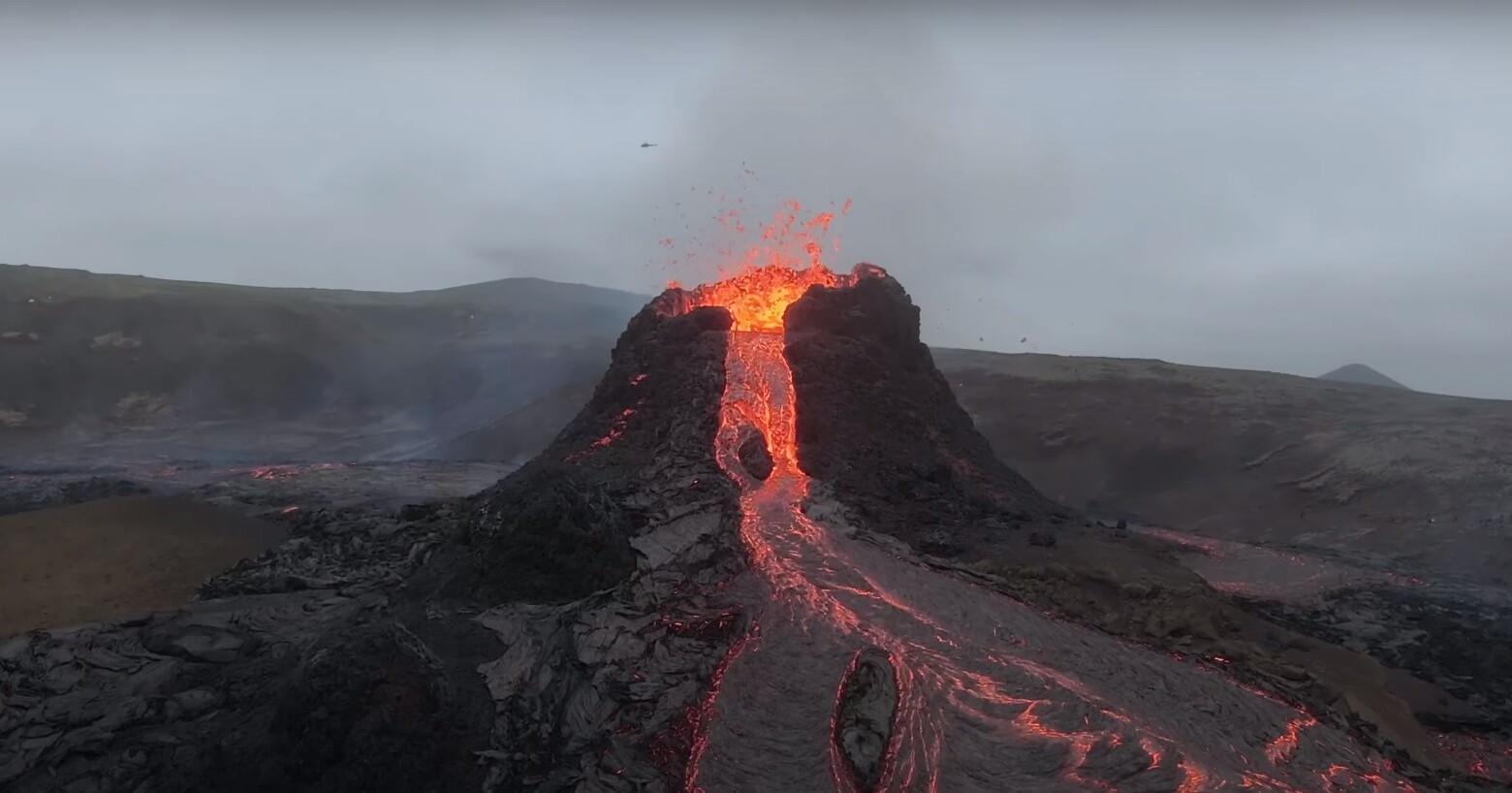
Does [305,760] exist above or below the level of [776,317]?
below

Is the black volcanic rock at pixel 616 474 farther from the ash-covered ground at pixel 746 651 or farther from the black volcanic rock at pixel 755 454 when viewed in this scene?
the black volcanic rock at pixel 755 454

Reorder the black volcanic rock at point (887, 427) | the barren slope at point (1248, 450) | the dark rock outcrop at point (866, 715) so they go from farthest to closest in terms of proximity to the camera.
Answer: the barren slope at point (1248, 450)
the black volcanic rock at point (887, 427)
the dark rock outcrop at point (866, 715)

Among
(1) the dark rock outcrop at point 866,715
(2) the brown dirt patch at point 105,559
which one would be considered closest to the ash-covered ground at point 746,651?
(1) the dark rock outcrop at point 866,715

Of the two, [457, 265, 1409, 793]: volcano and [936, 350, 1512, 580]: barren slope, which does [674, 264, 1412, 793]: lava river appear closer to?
[457, 265, 1409, 793]: volcano

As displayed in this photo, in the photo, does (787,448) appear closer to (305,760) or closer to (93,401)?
(305,760)

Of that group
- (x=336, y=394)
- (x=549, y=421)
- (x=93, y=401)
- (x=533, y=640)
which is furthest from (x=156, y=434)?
(x=533, y=640)

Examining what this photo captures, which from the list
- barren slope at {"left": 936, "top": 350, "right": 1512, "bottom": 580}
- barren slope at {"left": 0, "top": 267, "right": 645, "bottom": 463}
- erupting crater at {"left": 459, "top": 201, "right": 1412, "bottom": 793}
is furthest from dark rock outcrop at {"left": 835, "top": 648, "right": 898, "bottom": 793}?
barren slope at {"left": 0, "top": 267, "right": 645, "bottom": 463}

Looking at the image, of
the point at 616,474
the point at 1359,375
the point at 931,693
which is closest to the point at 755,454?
the point at 616,474
